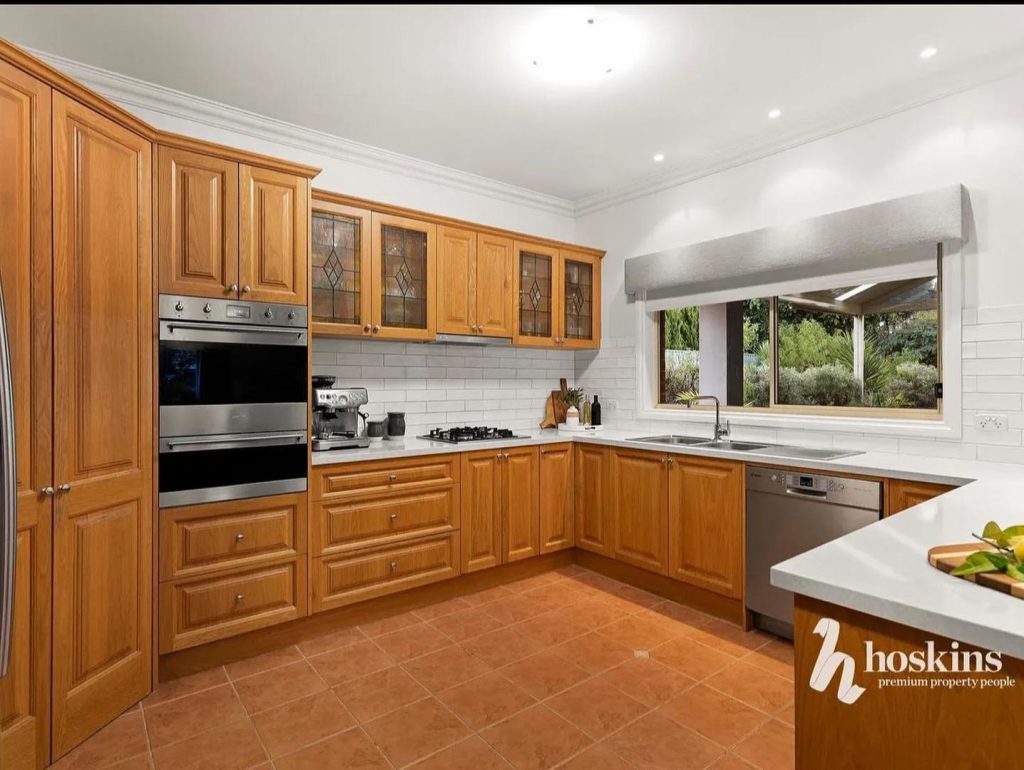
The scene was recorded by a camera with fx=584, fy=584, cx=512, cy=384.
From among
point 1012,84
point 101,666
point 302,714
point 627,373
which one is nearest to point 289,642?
point 302,714

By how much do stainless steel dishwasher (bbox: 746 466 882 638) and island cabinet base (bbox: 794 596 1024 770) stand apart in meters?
1.51

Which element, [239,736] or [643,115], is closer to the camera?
[239,736]

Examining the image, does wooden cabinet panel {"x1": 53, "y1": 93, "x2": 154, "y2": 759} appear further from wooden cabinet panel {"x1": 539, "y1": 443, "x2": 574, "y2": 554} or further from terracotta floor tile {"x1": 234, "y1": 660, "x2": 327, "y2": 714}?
wooden cabinet panel {"x1": 539, "y1": 443, "x2": 574, "y2": 554}

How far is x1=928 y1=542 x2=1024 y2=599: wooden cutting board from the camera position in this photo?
1.01 metres

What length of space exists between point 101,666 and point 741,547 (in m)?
2.80

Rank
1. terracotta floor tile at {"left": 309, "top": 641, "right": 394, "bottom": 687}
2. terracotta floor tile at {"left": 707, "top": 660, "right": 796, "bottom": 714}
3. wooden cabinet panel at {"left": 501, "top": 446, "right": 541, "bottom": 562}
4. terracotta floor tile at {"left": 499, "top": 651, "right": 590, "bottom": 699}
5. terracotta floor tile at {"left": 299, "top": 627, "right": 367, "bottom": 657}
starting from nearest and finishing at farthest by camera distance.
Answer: terracotta floor tile at {"left": 707, "top": 660, "right": 796, "bottom": 714} → terracotta floor tile at {"left": 499, "top": 651, "right": 590, "bottom": 699} → terracotta floor tile at {"left": 309, "top": 641, "right": 394, "bottom": 687} → terracotta floor tile at {"left": 299, "top": 627, "right": 367, "bottom": 657} → wooden cabinet panel at {"left": 501, "top": 446, "right": 541, "bottom": 562}

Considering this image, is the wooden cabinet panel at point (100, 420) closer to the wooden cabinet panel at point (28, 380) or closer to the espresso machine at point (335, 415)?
the wooden cabinet panel at point (28, 380)

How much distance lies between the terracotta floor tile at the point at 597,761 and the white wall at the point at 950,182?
2.11 m

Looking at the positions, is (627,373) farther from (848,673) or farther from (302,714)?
(848,673)

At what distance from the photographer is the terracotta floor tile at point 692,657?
2.55 meters

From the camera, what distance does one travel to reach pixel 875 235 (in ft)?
9.80

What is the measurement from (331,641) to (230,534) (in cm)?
75

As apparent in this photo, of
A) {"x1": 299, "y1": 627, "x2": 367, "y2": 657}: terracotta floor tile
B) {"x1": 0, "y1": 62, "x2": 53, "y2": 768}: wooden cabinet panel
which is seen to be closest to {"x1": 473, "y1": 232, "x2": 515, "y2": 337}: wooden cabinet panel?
{"x1": 299, "y1": 627, "x2": 367, "y2": 657}: terracotta floor tile

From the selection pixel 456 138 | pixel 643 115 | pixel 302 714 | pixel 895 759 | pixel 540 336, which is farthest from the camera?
pixel 540 336
